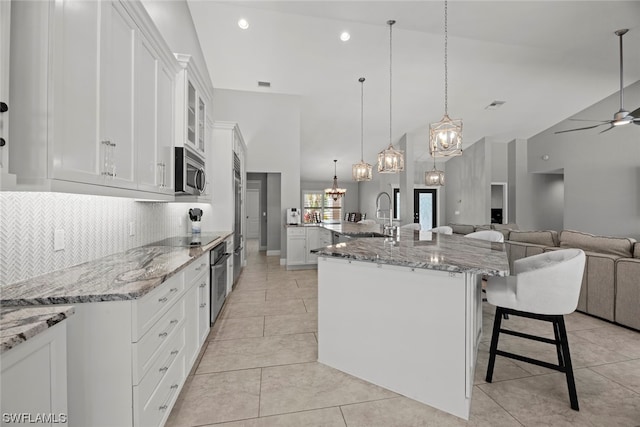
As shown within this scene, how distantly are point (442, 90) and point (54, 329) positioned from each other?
6801 mm

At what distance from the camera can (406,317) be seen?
1839 millimetres

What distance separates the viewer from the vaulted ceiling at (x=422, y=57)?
3643 millimetres

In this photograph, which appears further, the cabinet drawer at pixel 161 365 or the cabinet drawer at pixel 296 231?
the cabinet drawer at pixel 296 231

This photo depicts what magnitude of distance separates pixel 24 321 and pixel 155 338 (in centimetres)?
60

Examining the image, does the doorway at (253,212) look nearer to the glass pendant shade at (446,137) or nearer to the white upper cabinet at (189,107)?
the white upper cabinet at (189,107)

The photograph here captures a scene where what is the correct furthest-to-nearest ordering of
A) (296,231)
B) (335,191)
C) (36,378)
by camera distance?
(335,191), (296,231), (36,378)

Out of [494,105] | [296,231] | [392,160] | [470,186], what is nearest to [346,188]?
[470,186]

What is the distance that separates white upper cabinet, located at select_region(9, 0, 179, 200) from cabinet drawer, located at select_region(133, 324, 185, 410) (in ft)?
2.94

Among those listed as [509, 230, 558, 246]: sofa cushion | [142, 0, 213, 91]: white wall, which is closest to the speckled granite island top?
[509, 230, 558, 246]: sofa cushion

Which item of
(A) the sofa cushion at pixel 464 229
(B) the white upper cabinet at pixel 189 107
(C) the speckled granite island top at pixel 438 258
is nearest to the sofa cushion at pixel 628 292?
(C) the speckled granite island top at pixel 438 258

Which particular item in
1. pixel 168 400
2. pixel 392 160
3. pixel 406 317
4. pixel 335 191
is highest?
pixel 392 160

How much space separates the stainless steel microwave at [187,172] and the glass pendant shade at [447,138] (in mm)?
2752

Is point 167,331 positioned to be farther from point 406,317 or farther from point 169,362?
point 406,317

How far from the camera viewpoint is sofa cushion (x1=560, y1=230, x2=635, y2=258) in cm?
301
